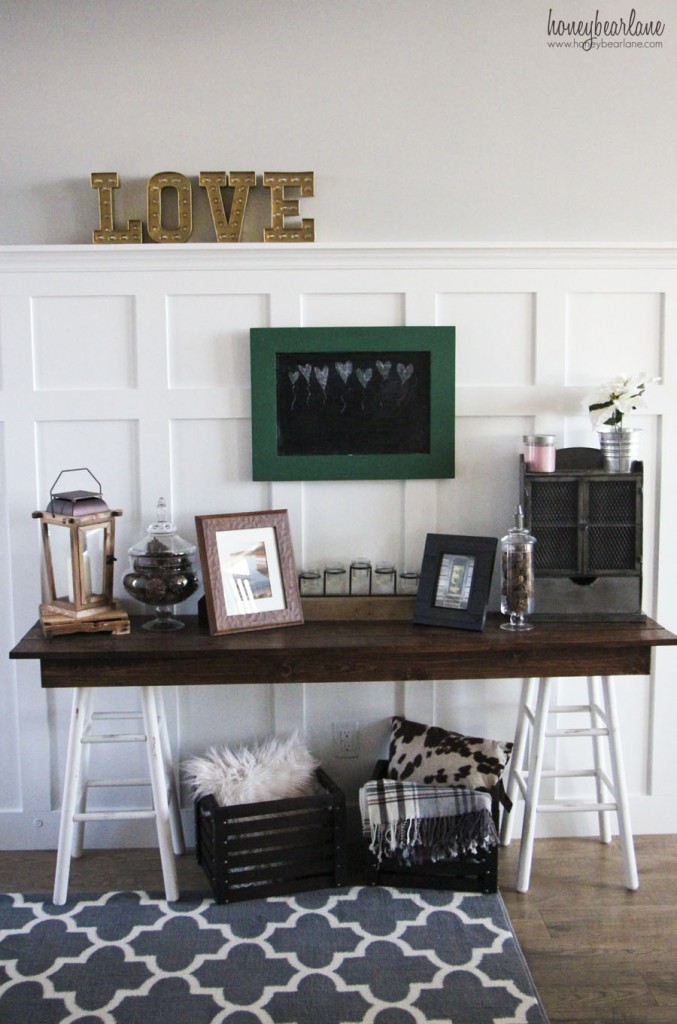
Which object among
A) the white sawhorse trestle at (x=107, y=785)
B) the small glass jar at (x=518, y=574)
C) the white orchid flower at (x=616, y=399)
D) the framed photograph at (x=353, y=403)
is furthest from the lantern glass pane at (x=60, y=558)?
the white orchid flower at (x=616, y=399)

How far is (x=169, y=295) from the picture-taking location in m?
2.97

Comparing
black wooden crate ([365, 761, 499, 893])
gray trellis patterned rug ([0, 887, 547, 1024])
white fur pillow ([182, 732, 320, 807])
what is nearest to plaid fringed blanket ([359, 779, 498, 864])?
black wooden crate ([365, 761, 499, 893])

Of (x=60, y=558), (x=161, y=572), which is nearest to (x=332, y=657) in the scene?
(x=161, y=572)

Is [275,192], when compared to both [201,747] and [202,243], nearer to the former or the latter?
[202,243]

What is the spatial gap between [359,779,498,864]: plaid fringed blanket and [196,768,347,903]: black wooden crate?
112 millimetres

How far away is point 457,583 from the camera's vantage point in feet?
9.39

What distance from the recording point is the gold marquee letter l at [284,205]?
293 centimetres

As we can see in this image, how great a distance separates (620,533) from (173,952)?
170cm

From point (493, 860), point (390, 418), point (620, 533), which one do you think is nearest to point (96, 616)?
point (390, 418)

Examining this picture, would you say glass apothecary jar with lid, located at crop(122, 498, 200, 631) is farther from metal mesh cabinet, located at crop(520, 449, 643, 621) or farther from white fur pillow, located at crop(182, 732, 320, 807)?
metal mesh cabinet, located at crop(520, 449, 643, 621)

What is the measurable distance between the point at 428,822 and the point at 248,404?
136 cm

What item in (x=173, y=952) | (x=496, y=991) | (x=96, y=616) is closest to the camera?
(x=496, y=991)

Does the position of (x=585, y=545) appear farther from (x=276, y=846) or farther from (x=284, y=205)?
(x=284, y=205)

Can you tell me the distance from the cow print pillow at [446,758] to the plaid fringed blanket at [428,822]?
79 millimetres
